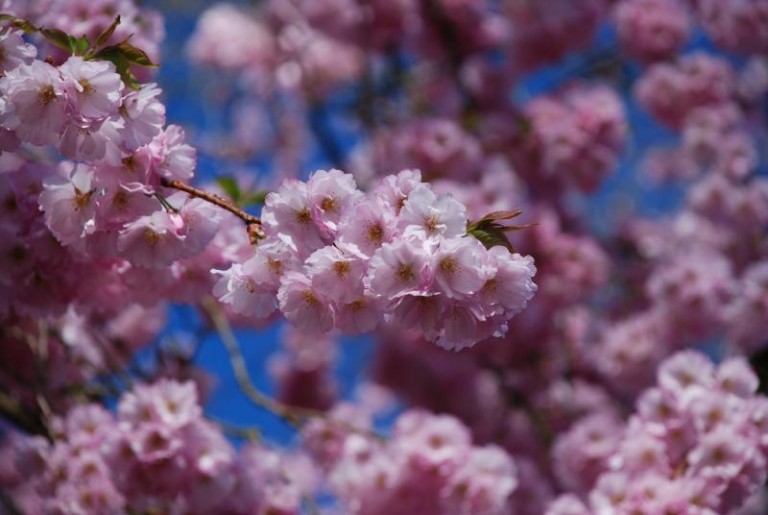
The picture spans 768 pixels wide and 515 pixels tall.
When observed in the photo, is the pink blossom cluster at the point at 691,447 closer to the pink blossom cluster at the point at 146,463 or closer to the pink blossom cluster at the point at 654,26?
the pink blossom cluster at the point at 146,463

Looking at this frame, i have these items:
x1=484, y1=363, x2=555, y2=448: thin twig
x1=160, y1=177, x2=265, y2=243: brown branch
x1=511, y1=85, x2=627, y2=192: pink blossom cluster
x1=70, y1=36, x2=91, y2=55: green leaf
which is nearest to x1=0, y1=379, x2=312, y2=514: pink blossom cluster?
x1=160, y1=177, x2=265, y2=243: brown branch

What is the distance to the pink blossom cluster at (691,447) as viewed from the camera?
2108 mm

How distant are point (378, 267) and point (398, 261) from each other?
0.03m

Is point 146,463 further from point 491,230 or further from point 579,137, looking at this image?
point 579,137

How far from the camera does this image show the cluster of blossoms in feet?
4.29

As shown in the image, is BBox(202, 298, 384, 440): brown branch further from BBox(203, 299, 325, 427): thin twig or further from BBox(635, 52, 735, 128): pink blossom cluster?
BBox(635, 52, 735, 128): pink blossom cluster

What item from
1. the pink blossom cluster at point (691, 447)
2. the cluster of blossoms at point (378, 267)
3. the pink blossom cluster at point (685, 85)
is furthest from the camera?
the pink blossom cluster at point (685, 85)

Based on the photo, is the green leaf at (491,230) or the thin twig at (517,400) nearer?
the green leaf at (491,230)

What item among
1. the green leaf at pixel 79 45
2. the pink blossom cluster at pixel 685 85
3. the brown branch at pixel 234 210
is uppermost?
the pink blossom cluster at pixel 685 85

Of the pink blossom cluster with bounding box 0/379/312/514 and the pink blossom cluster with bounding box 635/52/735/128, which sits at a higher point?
the pink blossom cluster with bounding box 635/52/735/128

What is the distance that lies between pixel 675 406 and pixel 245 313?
1.32 metres

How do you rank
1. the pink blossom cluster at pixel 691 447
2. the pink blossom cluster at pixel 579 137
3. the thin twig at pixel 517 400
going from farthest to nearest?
1. the pink blossom cluster at pixel 579 137
2. the thin twig at pixel 517 400
3. the pink blossom cluster at pixel 691 447

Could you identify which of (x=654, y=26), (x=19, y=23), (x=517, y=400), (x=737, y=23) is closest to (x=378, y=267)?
(x=19, y=23)

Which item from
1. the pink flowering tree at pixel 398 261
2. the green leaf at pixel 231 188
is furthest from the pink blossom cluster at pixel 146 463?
the green leaf at pixel 231 188
